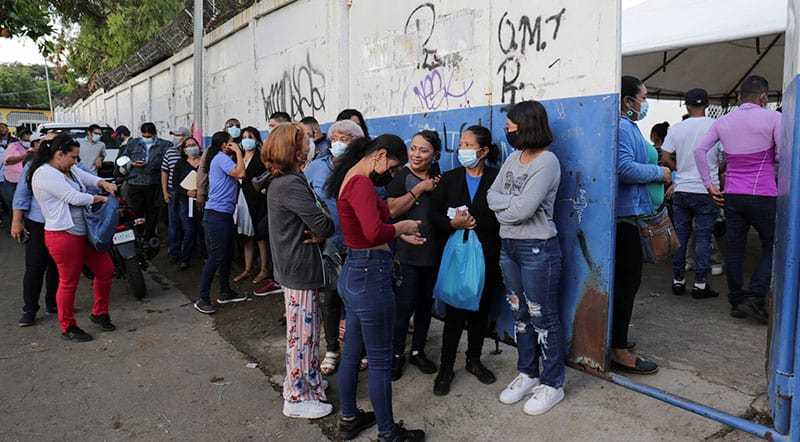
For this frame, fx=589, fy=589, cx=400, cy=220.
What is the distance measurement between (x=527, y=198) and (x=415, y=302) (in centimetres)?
121

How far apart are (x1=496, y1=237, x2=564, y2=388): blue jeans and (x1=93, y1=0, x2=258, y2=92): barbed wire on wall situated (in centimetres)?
752

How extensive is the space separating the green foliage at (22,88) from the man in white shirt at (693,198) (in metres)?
72.4

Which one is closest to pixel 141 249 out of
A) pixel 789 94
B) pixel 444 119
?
pixel 444 119

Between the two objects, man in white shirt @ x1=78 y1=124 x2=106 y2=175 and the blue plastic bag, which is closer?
the blue plastic bag

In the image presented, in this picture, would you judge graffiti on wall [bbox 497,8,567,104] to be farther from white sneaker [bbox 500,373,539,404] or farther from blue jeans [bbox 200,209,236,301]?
blue jeans [bbox 200,209,236,301]

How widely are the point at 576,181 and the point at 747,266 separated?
416cm

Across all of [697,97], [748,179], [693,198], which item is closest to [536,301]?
[748,179]

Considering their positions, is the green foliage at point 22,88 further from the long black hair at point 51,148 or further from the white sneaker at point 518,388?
the white sneaker at point 518,388

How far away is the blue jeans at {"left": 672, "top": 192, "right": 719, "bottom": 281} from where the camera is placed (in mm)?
5578

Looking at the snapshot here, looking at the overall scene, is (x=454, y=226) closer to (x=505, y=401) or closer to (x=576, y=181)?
(x=576, y=181)

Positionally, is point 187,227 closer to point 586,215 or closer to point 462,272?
point 462,272

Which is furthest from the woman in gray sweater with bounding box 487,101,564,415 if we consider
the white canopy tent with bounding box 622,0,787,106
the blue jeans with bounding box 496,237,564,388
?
the white canopy tent with bounding box 622,0,787,106

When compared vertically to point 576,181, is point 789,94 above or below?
above

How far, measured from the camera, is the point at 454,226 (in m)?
3.77
